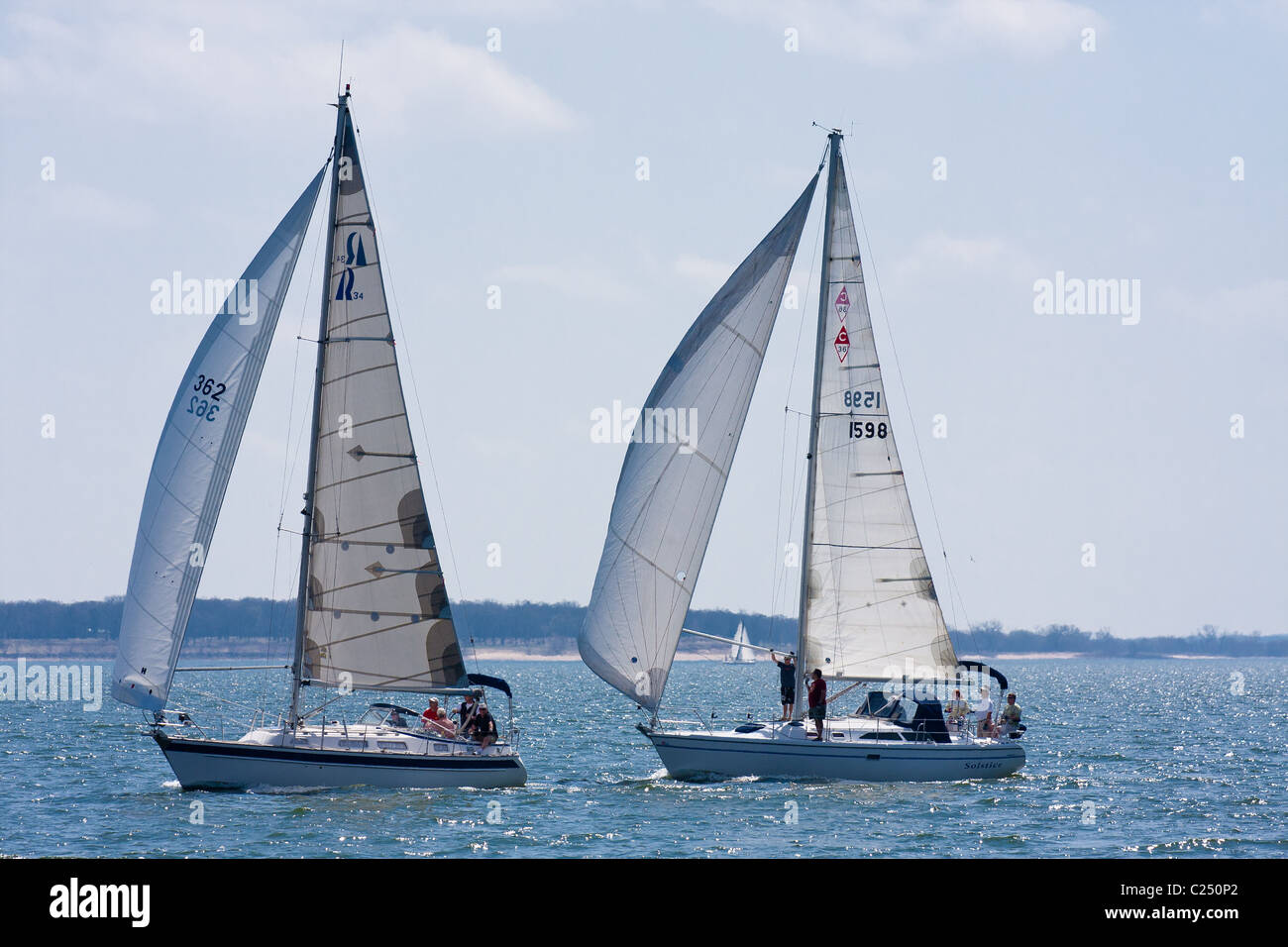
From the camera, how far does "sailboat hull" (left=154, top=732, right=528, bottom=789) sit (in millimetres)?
26125

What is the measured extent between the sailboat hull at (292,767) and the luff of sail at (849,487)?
8.11 m

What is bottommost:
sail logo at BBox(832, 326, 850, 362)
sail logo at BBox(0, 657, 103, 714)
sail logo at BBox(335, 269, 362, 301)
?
sail logo at BBox(0, 657, 103, 714)

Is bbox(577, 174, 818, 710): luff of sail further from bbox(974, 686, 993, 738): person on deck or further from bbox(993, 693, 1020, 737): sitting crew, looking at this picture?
bbox(993, 693, 1020, 737): sitting crew

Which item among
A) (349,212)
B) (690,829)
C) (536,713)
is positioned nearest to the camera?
(690,829)

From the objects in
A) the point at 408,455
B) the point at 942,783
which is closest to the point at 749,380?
the point at 408,455

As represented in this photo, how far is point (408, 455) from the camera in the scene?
28.1 metres

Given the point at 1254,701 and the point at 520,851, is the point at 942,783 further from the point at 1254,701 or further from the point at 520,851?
the point at 1254,701

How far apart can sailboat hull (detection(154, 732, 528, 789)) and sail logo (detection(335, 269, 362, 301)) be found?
8.27 m

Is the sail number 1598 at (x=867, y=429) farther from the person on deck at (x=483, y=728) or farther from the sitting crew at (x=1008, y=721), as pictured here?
the person on deck at (x=483, y=728)

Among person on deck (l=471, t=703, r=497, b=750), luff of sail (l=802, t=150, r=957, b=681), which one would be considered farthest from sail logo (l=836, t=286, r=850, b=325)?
person on deck (l=471, t=703, r=497, b=750)

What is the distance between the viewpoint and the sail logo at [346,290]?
27656mm

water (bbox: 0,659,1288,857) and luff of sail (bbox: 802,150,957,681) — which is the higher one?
luff of sail (bbox: 802,150,957,681)
